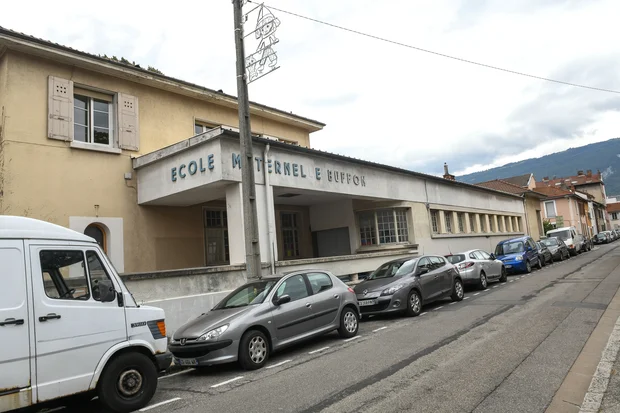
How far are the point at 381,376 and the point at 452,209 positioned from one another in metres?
20.2

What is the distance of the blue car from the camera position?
67.4ft

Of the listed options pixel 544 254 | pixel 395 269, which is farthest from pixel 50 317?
pixel 544 254

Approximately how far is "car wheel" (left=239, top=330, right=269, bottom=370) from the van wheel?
5.11 feet

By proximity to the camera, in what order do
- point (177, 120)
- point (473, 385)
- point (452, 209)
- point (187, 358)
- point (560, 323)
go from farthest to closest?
point (452, 209)
point (177, 120)
point (560, 323)
point (187, 358)
point (473, 385)

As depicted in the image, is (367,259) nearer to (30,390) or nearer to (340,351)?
(340,351)

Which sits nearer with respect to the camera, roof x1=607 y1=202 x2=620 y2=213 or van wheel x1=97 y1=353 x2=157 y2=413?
van wheel x1=97 y1=353 x2=157 y2=413

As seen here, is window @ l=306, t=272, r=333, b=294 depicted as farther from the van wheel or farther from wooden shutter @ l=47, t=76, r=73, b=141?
wooden shutter @ l=47, t=76, r=73, b=141

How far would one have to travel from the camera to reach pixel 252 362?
22.9ft

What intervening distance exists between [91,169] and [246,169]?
215 inches

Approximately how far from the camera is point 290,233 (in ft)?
64.8

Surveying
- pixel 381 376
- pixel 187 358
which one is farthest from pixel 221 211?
pixel 381 376

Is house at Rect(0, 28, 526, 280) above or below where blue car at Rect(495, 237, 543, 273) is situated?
above

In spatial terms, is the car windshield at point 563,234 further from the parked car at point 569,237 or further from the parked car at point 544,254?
the parked car at point 544,254

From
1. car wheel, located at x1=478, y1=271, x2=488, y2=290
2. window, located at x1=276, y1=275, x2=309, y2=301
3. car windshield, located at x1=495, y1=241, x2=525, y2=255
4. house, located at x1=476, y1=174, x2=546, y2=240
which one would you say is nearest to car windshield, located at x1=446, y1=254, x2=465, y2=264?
car wheel, located at x1=478, y1=271, x2=488, y2=290
